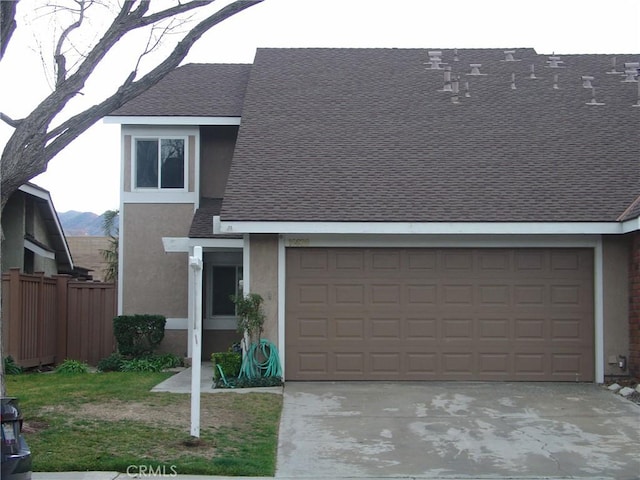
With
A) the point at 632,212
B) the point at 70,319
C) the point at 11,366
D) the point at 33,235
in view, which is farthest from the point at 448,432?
the point at 33,235

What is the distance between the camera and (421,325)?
14898mm

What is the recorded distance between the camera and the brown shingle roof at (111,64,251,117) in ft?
61.8

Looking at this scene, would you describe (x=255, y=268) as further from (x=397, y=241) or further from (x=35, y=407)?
(x=35, y=407)

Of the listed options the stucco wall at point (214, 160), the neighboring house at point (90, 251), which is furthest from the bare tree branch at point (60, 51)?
the neighboring house at point (90, 251)

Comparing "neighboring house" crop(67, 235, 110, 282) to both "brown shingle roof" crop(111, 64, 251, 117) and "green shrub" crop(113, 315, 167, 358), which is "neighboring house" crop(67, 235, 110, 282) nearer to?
"brown shingle roof" crop(111, 64, 251, 117)

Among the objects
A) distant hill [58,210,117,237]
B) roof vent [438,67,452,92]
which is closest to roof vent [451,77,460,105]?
roof vent [438,67,452,92]

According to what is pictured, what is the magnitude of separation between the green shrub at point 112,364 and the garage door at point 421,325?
14.1 ft

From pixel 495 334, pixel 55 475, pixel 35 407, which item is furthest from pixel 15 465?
pixel 495 334

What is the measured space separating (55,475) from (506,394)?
7706 mm

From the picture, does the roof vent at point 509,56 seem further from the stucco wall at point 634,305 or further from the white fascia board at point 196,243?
the white fascia board at point 196,243

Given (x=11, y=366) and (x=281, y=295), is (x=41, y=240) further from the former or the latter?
(x=281, y=295)

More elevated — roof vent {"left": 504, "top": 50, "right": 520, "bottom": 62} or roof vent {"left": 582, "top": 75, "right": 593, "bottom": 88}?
roof vent {"left": 504, "top": 50, "right": 520, "bottom": 62}

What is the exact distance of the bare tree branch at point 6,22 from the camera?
9.80 meters

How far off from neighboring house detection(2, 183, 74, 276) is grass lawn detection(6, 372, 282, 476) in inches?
305
